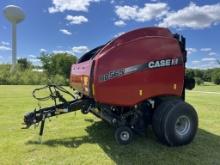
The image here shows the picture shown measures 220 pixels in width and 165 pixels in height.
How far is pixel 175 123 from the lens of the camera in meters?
5.66

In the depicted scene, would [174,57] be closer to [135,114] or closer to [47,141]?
[135,114]

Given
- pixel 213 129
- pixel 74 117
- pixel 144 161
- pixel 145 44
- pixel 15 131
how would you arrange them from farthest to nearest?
pixel 74 117 → pixel 213 129 → pixel 15 131 → pixel 145 44 → pixel 144 161

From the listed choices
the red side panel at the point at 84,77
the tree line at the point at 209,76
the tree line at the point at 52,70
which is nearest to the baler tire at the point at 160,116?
the red side panel at the point at 84,77

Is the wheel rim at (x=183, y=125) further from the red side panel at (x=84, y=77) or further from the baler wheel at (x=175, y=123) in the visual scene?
the red side panel at (x=84, y=77)

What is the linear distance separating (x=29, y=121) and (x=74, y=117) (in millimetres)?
3038

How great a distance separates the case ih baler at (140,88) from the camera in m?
5.40

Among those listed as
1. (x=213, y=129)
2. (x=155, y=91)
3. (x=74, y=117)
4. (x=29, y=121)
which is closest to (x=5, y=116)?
(x=74, y=117)

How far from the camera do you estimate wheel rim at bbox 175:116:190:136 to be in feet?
19.2

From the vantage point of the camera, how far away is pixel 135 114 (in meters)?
5.87

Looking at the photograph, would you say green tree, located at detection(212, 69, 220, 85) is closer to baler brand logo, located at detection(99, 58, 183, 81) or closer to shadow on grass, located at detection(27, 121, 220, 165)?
shadow on grass, located at detection(27, 121, 220, 165)

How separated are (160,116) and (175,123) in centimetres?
31

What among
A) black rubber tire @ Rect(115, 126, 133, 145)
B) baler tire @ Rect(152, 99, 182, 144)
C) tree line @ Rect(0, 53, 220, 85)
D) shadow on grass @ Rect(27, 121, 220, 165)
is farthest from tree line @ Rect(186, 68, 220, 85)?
black rubber tire @ Rect(115, 126, 133, 145)

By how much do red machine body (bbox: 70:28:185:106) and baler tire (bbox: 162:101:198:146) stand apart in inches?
15.4

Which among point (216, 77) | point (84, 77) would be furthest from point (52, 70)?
point (84, 77)
